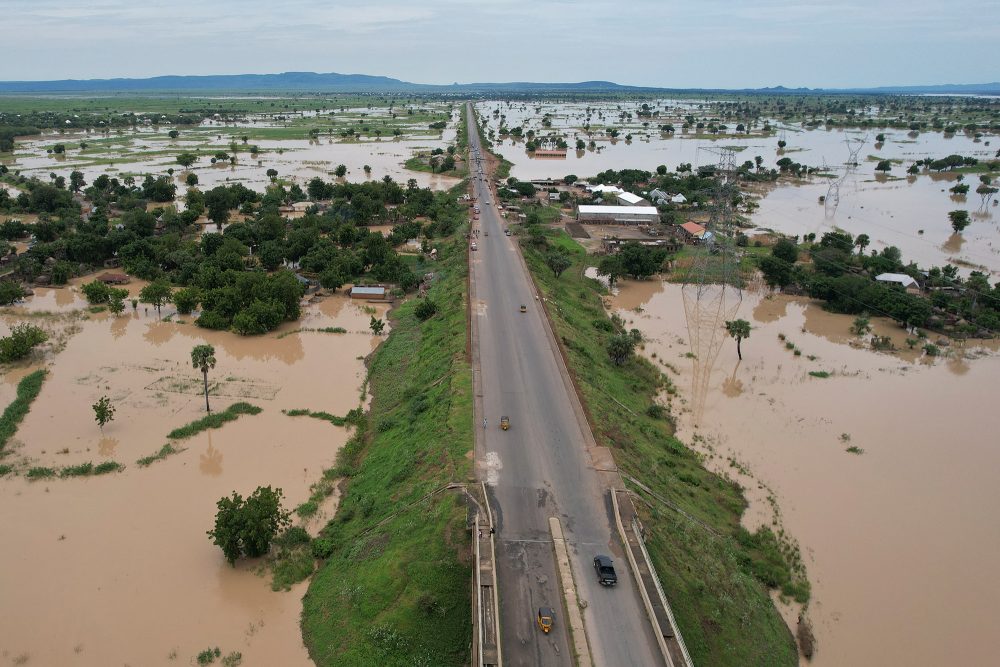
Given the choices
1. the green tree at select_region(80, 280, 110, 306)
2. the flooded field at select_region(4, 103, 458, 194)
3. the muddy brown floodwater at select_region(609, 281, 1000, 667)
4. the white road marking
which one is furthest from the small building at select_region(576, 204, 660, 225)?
the white road marking

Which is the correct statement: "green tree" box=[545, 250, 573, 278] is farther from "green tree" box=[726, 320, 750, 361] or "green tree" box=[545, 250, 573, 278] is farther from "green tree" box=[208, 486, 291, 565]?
"green tree" box=[208, 486, 291, 565]

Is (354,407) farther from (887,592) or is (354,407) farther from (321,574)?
(887,592)

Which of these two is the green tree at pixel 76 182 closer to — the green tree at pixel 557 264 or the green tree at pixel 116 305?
the green tree at pixel 116 305

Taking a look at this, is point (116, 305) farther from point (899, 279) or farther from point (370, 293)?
point (899, 279)

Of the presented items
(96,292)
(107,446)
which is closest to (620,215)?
(96,292)

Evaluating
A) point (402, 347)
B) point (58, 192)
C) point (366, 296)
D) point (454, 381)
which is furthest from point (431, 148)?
point (454, 381)
